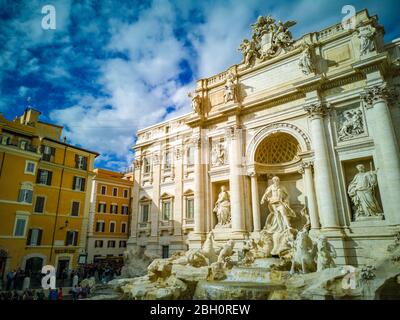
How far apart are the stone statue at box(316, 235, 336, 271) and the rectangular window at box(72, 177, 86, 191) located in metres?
21.7

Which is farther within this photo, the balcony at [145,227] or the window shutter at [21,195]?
the balcony at [145,227]

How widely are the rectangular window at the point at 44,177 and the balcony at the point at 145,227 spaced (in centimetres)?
861

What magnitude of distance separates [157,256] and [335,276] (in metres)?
15.0

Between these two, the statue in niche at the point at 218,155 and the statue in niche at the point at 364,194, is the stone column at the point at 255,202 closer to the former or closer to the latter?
the statue in niche at the point at 218,155

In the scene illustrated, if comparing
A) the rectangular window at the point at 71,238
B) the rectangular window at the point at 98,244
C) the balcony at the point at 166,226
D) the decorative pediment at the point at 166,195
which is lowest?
the rectangular window at the point at 98,244

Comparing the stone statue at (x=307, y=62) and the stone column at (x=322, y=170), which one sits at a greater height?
the stone statue at (x=307, y=62)

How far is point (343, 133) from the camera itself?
1514 cm

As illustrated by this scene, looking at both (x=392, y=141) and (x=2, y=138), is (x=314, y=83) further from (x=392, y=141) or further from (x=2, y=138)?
(x=2, y=138)

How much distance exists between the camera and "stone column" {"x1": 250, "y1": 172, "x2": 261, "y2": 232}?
1692 centimetres

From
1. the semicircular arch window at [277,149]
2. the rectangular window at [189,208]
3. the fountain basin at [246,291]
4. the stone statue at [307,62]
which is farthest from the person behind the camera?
the rectangular window at [189,208]

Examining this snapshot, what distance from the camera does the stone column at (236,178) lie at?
56.6ft

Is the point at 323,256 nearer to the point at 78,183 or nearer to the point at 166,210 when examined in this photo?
the point at 166,210

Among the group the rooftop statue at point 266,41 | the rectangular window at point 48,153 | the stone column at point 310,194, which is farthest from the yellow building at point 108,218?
the stone column at point 310,194

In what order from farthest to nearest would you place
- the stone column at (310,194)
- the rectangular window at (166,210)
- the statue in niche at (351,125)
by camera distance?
the rectangular window at (166,210) < the stone column at (310,194) < the statue in niche at (351,125)
